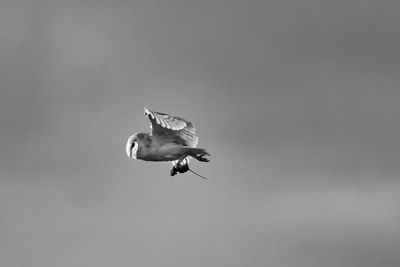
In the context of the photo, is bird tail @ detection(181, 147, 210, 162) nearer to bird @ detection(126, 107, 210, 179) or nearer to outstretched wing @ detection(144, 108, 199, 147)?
bird @ detection(126, 107, 210, 179)

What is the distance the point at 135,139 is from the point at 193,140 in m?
5.17

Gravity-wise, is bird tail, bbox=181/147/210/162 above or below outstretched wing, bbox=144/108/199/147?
below

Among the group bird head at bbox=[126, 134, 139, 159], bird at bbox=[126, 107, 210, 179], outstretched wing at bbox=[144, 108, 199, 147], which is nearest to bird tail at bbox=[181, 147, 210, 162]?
bird at bbox=[126, 107, 210, 179]

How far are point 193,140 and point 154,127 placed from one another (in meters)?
4.03

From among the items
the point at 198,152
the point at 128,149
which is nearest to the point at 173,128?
the point at 198,152

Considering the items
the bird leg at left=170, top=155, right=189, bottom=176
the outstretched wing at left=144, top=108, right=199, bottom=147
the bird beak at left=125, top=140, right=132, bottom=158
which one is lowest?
the bird beak at left=125, top=140, right=132, bottom=158

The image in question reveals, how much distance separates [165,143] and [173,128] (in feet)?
4.34

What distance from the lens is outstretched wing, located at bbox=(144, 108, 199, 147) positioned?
224ft

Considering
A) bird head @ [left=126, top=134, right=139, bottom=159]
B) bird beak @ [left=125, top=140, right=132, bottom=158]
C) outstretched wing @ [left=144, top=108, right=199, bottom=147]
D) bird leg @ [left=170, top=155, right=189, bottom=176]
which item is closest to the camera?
outstretched wing @ [left=144, top=108, right=199, bottom=147]

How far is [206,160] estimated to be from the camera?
231ft

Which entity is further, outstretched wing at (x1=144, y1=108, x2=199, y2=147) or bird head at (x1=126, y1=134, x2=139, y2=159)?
bird head at (x1=126, y1=134, x2=139, y2=159)

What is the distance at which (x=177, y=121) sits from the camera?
230 ft

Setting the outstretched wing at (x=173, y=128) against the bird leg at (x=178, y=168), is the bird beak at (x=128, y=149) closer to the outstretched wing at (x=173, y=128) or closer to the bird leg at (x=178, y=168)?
the outstretched wing at (x=173, y=128)

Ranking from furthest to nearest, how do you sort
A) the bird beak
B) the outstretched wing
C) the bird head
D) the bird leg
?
1. the bird leg
2. the bird beak
3. the bird head
4. the outstretched wing
